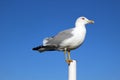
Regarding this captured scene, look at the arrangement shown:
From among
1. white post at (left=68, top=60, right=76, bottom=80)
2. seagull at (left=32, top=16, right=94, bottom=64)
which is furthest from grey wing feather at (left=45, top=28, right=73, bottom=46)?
white post at (left=68, top=60, right=76, bottom=80)

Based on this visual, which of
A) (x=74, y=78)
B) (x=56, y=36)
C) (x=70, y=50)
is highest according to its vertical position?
(x=56, y=36)

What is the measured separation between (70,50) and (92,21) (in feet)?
4.34

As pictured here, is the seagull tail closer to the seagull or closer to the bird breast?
the seagull

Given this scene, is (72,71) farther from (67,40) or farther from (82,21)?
(82,21)

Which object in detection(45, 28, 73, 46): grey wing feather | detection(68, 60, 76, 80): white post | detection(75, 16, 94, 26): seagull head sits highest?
detection(75, 16, 94, 26): seagull head

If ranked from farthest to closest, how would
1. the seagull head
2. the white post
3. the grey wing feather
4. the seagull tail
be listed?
the seagull head
the grey wing feather
the seagull tail
the white post

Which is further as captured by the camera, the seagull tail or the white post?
the seagull tail

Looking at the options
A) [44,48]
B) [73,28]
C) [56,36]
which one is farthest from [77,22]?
[44,48]

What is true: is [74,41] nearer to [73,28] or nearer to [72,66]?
[73,28]

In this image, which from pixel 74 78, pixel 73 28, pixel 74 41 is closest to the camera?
pixel 74 78

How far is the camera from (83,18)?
8.73 metres

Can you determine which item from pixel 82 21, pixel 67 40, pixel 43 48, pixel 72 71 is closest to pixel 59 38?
pixel 67 40

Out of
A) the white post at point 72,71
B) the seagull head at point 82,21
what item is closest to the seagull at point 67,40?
the seagull head at point 82,21

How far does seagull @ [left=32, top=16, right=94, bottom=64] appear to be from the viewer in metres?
7.83
